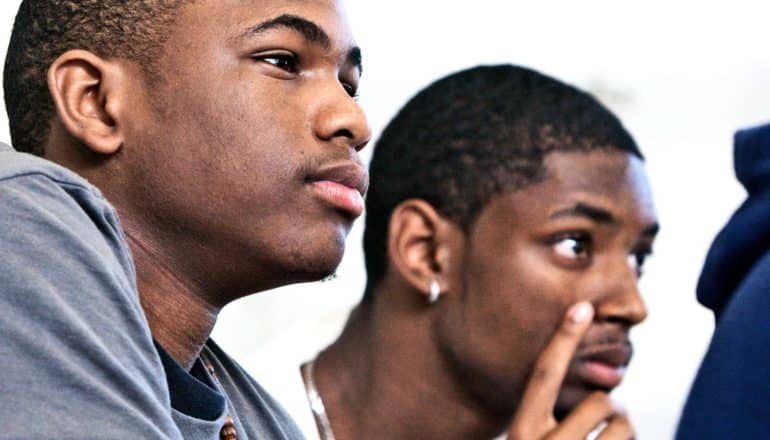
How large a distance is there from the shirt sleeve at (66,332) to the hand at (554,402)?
2.65 feet

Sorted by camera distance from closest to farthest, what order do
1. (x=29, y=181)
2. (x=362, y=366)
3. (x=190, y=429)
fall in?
1. (x=29, y=181)
2. (x=190, y=429)
3. (x=362, y=366)

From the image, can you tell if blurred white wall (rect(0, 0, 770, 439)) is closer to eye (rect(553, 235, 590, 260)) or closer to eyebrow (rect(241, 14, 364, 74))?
eye (rect(553, 235, 590, 260))

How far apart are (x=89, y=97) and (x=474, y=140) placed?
35.2 inches

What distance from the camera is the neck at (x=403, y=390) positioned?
7.21 feet

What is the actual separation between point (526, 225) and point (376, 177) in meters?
0.38

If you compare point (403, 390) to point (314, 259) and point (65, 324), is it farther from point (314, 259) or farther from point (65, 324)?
point (65, 324)

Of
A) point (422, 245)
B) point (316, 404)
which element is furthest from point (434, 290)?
point (316, 404)

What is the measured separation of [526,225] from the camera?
2.09 m

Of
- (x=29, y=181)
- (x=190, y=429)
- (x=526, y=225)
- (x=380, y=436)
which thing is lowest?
(x=380, y=436)

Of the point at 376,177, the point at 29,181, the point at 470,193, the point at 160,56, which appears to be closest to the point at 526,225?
the point at 470,193

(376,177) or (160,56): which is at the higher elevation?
(160,56)

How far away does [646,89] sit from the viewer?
3.36 metres

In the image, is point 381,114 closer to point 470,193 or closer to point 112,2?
point 470,193

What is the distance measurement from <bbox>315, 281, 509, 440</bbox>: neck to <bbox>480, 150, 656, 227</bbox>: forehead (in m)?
0.26
